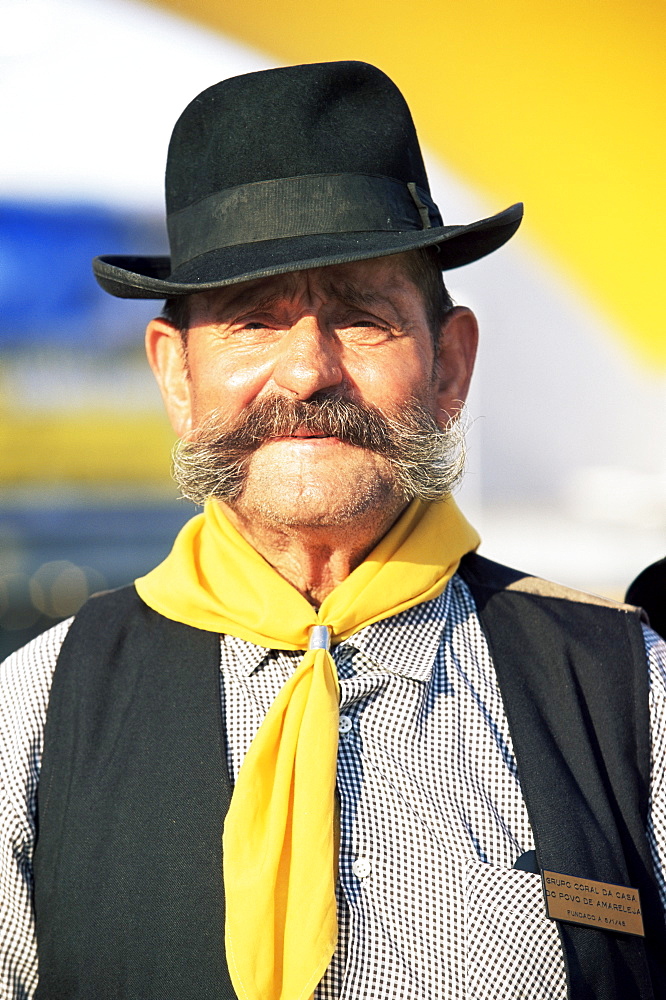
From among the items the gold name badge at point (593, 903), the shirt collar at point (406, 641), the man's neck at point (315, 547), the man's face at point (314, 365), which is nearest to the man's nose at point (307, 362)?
the man's face at point (314, 365)

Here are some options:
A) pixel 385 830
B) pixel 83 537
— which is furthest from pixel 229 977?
pixel 83 537

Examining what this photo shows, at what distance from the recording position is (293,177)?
1.65m

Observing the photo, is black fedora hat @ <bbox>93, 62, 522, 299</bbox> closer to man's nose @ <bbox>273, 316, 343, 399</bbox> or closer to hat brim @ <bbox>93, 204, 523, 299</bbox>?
hat brim @ <bbox>93, 204, 523, 299</bbox>

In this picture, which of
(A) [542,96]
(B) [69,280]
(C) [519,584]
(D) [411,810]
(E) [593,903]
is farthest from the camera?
(B) [69,280]

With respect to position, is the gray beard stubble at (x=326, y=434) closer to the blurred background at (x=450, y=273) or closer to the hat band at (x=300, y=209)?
the hat band at (x=300, y=209)

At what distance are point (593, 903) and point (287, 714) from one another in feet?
1.90

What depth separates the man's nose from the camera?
1566 mm

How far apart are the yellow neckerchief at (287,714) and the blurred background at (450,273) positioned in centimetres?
153

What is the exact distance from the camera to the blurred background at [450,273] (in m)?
2.93

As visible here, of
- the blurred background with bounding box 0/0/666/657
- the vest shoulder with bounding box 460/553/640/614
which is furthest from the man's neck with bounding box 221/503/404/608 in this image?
the blurred background with bounding box 0/0/666/657

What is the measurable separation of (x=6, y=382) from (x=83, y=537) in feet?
2.08

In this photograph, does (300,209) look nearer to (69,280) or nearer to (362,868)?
(362,868)

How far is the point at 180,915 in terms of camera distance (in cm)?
145

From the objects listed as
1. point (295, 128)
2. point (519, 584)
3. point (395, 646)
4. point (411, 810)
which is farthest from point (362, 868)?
point (295, 128)
